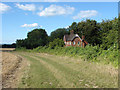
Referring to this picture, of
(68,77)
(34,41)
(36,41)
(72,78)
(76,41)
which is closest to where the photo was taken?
(72,78)

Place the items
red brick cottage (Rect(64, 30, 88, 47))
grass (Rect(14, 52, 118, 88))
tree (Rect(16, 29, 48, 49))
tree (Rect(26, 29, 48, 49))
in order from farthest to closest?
red brick cottage (Rect(64, 30, 88, 47))
tree (Rect(16, 29, 48, 49))
tree (Rect(26, 29, 48, 49))
grass (Rect(14, 52, 118, 88))

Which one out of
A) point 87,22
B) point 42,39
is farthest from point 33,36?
point 87,22

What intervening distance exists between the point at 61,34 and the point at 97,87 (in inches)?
3245

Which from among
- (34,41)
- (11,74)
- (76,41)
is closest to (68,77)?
(11,74)

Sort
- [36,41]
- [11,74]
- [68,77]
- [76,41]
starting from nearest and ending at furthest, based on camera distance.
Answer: [68,77], [11,74], [36,41], [76,41]

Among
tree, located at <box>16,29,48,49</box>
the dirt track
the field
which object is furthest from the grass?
tree, located at <box>16,29,48,49</box>

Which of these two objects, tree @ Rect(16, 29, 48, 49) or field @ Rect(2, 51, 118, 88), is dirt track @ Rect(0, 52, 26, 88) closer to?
field @ Rect(2, 51, 118, 88)

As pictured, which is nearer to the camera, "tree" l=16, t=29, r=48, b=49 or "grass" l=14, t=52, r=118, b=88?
"grass" l=14, t=52, r=118, b=88

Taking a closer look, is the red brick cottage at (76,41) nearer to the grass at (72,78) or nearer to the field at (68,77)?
the field at (68,77)

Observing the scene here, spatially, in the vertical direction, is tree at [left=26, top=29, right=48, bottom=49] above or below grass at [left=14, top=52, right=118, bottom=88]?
above

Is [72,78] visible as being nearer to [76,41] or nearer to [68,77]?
[68,77]

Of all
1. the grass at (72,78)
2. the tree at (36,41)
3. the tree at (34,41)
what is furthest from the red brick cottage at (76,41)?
the grass at (72,78)

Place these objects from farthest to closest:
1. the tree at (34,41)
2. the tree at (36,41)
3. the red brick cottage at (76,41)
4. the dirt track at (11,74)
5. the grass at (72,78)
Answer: the red brick cottage at (76,41) < the tree at (34,41) < the tree at (36,41) < the dirt track at (11,74) < the grass at (72,78)

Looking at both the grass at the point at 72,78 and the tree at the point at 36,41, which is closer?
the grass at the point at 72,78
